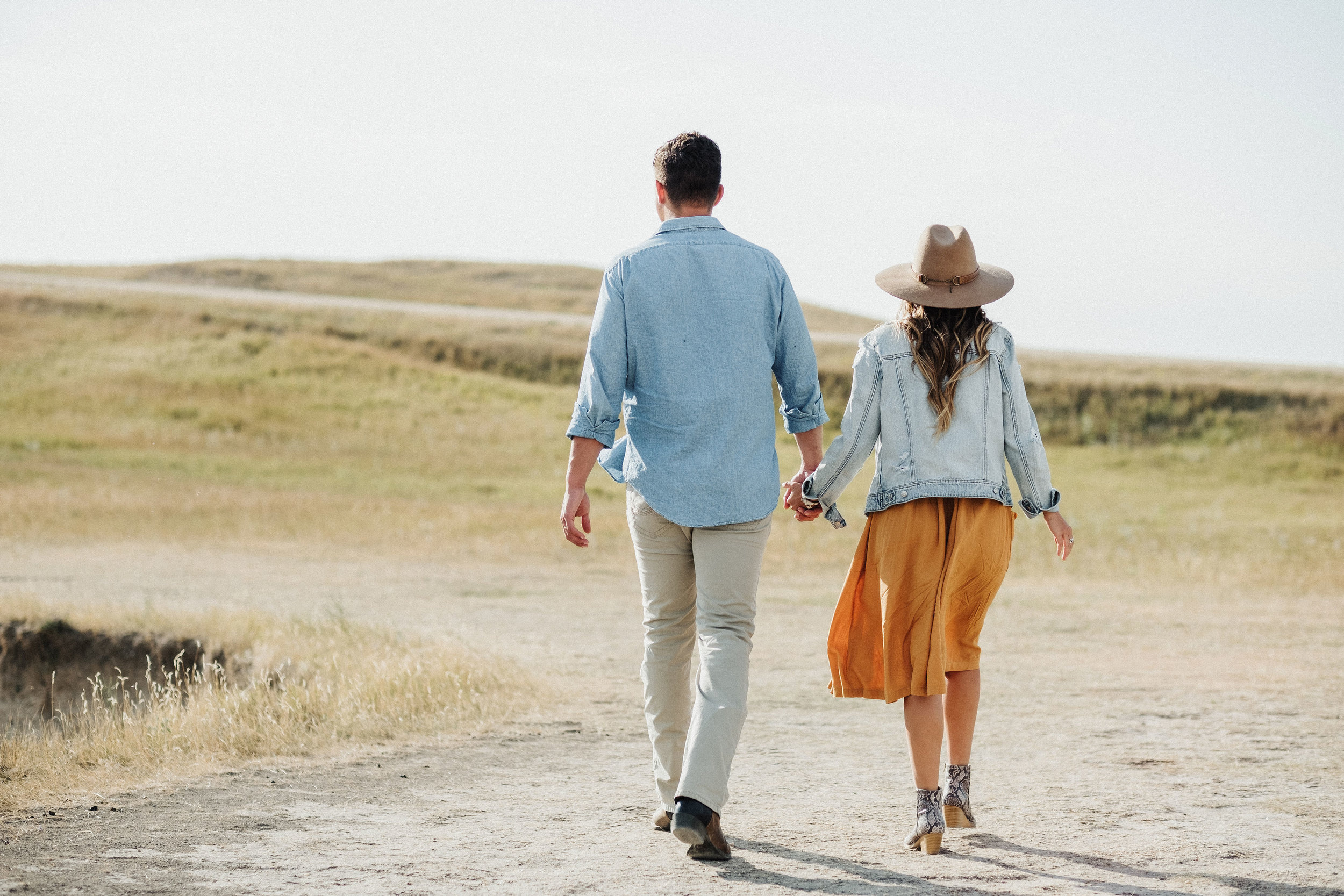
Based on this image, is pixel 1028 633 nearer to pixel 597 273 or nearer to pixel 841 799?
pixel 841 799

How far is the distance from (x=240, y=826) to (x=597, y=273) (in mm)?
66759

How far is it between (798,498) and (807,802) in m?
1.33

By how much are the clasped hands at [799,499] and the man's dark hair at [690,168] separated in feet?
3.20

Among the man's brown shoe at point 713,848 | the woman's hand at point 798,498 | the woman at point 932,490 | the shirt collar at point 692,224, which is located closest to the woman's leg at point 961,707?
the woman at point 932,490

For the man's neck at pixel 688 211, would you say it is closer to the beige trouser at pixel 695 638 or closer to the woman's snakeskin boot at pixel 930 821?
the beige trouser at pixel 695 638

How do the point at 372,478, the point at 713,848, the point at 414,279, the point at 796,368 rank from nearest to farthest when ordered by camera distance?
the point at 713,848 → the point at 796,368 → the point at 372,478 → the point at 414,279

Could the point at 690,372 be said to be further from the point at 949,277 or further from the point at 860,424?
the point at 949,277

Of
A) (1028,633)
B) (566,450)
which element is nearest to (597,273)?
(566,450)

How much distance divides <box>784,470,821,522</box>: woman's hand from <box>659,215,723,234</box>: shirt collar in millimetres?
879

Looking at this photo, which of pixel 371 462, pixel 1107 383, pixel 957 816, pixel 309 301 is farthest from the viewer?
pixel 309 301

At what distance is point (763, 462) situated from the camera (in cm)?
428

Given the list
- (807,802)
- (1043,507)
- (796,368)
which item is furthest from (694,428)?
(807,802)

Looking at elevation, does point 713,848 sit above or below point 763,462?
below

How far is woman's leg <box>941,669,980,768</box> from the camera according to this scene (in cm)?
446
